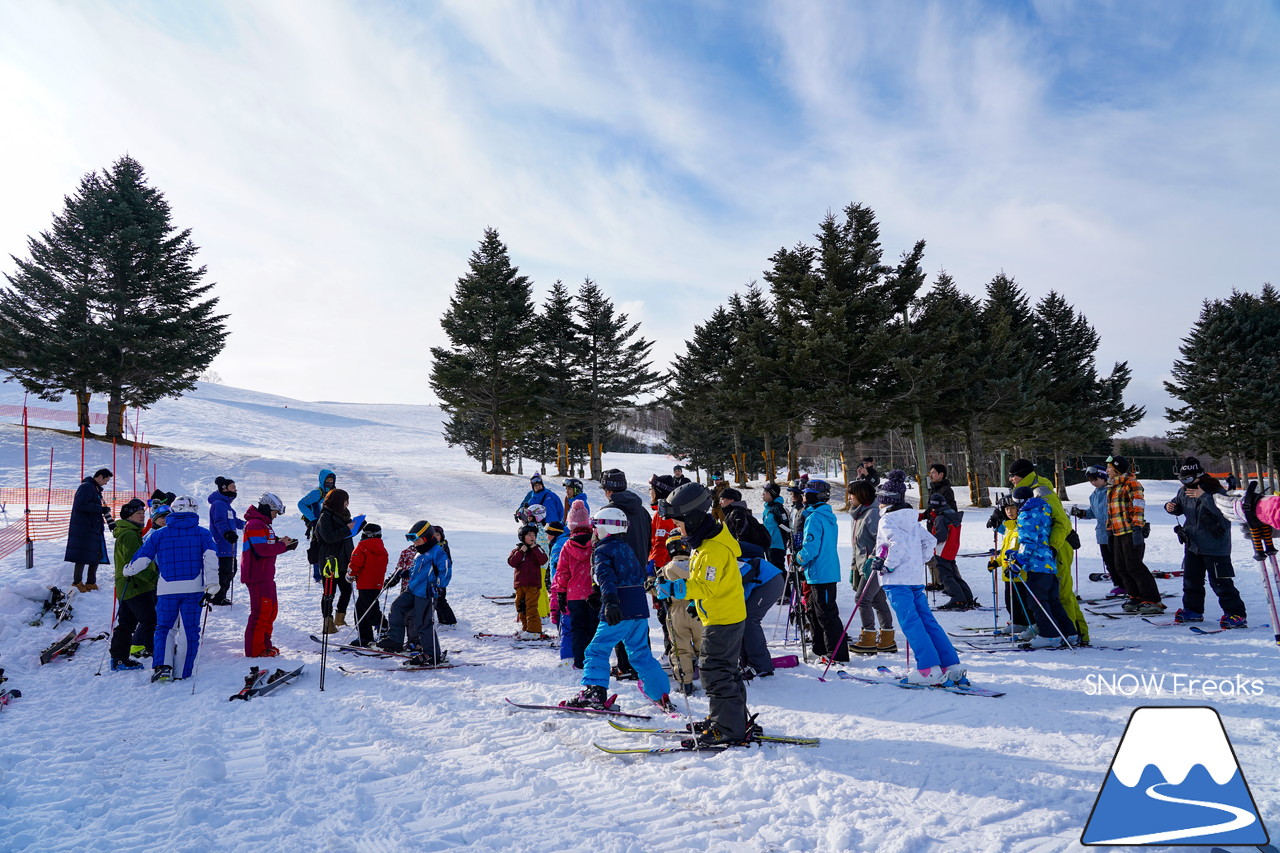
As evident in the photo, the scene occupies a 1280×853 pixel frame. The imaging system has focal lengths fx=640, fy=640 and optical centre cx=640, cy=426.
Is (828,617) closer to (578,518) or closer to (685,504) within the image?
(578,518)

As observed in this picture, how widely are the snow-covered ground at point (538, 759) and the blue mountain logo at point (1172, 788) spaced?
0.87ft

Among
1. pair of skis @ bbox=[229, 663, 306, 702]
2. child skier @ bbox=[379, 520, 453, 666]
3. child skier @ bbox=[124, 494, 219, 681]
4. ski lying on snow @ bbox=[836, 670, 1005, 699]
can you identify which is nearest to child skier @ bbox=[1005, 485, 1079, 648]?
ski lying on snow @ bbox=[836, 670, 1005, 699]

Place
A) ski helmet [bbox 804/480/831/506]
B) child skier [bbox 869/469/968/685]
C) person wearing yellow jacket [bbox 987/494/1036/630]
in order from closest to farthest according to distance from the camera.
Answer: child skier [bbox 869/469/968/685] → ski helmet [bbox 804/480/831/506] → person wearing yellow jacket [bbox 987/494/1036/630]

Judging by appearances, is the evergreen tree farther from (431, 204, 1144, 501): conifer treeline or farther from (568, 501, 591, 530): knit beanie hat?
(568, 501, 591, 530): knit beanie hat

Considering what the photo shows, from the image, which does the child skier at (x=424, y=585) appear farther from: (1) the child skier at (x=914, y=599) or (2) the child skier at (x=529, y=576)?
(1) the child skier at (x=914, y=599)

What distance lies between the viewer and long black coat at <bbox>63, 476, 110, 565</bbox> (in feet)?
31.5

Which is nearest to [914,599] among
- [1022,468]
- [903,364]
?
[1022,468]

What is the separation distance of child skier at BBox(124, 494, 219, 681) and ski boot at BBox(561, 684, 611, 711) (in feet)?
12.9

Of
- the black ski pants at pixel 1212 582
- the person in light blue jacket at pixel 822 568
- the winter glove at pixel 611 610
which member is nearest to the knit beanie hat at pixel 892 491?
the person in light blue jacket at pixel 822 568

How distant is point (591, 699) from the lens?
529cm

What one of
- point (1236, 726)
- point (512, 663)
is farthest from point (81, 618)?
Answer: point (1236, 726)

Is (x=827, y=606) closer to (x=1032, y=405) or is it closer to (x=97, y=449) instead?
(x=1032, y=405)

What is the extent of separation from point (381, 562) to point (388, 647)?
1.24 m

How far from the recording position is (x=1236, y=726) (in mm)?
4312
